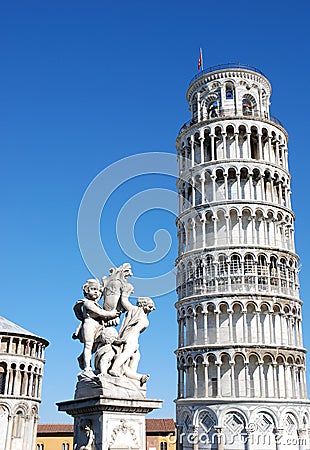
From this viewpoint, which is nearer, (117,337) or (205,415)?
(117,337)

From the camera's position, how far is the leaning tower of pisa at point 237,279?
44.6 m

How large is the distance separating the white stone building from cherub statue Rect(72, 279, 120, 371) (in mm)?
63585

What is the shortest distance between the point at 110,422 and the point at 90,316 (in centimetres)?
186

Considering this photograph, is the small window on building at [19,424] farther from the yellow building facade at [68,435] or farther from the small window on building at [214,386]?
the small window on building at [214,386]

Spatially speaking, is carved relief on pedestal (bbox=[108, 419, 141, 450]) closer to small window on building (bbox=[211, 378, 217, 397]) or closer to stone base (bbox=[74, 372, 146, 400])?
stone base (bbox=[74, 372, 146, 400])

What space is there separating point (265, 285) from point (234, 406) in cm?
1015

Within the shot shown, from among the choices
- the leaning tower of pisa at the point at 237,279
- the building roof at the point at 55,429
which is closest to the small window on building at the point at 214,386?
the leaning tower of pisa at the point at 237,279

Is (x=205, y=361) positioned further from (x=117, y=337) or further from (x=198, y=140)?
(x=117, y=337)

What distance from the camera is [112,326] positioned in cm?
984

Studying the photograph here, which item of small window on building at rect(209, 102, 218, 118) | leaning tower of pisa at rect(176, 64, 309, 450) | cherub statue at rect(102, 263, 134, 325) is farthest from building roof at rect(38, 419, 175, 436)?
cherub statue at rect(102, 263, 134, 325)

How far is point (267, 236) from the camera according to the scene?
4966 cm

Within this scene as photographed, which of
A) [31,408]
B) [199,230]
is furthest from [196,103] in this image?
[31,408]

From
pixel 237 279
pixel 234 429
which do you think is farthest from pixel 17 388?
pixel 237 279

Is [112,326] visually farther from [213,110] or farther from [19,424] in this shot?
[19,424]
